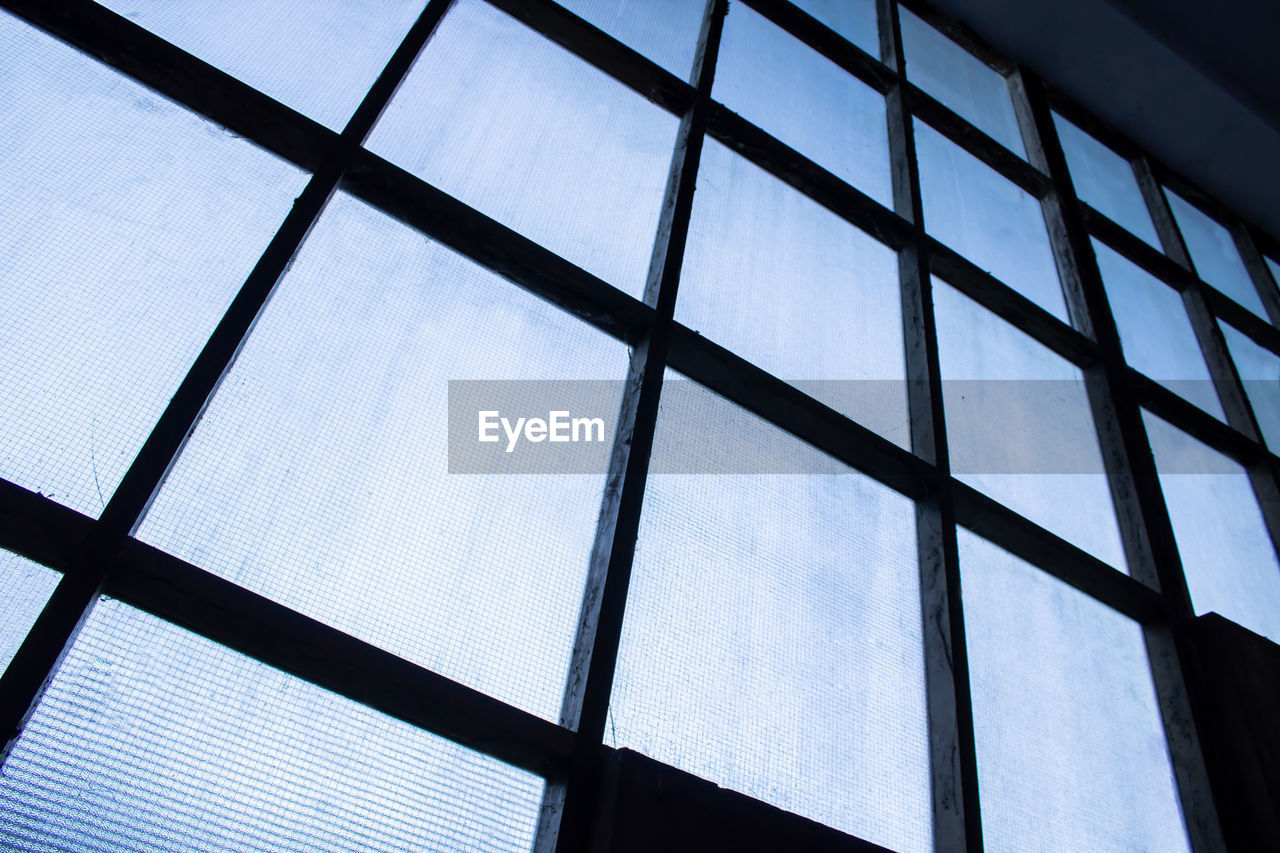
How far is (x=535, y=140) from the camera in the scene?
239cm

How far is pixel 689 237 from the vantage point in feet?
8.03

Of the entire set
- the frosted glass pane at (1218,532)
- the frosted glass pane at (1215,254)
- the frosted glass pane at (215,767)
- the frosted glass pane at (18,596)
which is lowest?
the frosted glass pane at (215,767)

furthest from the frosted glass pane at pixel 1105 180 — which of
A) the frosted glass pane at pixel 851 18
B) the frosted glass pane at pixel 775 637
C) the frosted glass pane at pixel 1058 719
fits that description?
the frosted glass pane at pixel 775 637

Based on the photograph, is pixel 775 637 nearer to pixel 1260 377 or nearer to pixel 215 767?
pixel 215 767

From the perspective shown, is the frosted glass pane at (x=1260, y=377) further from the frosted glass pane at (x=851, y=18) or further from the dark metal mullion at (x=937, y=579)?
the frosted glass pane at (x=851, y=18)

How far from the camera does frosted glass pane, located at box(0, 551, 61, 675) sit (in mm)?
1155

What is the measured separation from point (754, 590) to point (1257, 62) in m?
4.93

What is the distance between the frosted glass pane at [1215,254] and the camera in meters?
4.32

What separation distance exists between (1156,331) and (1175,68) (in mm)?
1904

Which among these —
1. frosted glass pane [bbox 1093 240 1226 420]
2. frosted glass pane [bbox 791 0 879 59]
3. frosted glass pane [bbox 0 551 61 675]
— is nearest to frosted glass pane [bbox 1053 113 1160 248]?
frosted glass pane [bbox 1093 240 1226 420]

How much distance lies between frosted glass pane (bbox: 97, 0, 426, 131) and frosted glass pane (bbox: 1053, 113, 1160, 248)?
348cm

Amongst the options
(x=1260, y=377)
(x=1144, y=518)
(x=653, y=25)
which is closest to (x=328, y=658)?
(x=1144, y=518)

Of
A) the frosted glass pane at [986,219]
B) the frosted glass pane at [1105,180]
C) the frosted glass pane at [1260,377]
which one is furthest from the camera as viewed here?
the frosted glass pane at [1105,180]

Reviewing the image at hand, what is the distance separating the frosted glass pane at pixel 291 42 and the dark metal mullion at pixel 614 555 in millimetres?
929
